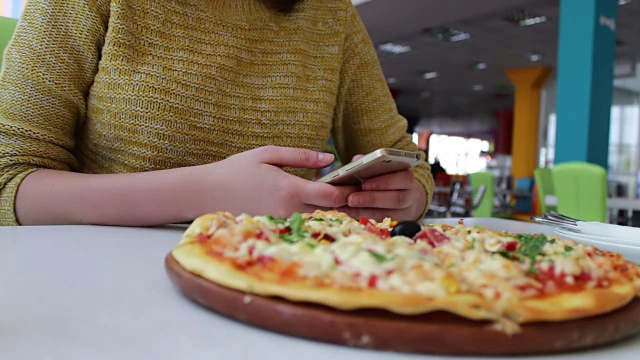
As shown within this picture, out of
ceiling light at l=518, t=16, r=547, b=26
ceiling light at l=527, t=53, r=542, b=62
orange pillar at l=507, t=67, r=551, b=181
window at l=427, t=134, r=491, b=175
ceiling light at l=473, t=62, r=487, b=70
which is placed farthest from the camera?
window at l=427, t=134, r=491, b=175

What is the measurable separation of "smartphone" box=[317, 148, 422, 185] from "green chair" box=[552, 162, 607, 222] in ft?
7.53

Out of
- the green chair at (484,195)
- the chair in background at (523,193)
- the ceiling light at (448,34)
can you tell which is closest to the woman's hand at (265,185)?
the green chair at (484,195)

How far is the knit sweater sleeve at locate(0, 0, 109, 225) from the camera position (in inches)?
34.3

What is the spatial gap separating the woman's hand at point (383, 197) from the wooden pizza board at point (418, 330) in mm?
479

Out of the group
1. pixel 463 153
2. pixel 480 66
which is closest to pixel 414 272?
pixel 480 66

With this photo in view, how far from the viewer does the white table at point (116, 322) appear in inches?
12.6

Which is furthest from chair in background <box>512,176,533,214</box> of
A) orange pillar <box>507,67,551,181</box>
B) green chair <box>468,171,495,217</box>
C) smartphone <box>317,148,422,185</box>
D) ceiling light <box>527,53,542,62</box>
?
smartphone <box>317,148,422,185</box>

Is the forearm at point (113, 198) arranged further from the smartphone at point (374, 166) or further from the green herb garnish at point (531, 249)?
the green herb garnish at point (531, 249)

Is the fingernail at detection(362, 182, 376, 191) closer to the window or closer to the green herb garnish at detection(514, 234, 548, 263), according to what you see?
the green herb garnish at detection(514, 234, 548, 263)

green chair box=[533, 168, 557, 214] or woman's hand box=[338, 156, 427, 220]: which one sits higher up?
woman's hand box=[338, 156, 427, 220]

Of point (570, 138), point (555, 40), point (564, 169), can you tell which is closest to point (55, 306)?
point (564, 169)

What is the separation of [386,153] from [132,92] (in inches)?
20.3

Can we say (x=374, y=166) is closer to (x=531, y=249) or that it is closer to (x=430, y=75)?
(x=531, y=249)

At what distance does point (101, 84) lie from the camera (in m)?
0.96
